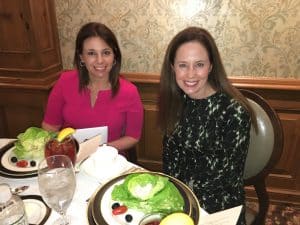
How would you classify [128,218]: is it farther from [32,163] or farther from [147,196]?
[32,163]

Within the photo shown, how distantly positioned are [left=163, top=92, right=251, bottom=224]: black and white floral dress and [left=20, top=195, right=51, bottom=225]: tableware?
70 centimetres

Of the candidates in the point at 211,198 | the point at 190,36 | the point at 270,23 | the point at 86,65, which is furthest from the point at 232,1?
the point at 211,198

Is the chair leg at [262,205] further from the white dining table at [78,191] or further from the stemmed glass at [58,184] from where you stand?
the stemmed glass at [58,184]

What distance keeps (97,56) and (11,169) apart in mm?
782

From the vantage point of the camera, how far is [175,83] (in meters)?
1.47

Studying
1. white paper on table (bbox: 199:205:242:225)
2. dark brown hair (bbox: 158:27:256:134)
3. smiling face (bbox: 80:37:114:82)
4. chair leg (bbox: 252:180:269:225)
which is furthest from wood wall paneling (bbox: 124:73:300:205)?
white paper on table (bbox: 199:205:242:225)

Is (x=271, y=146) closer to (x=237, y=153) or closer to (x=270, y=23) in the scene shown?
(x=237, y=153)

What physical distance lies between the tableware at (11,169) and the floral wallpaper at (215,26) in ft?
4.45

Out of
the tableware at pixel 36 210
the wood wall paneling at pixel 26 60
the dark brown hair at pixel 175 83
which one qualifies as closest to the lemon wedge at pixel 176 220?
the tableware at pixel 36 210

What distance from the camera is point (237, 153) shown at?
1.28 meters

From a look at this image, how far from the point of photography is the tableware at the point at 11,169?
3.42 feet

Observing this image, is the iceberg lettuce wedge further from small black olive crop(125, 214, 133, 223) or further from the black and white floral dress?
the black and white floral dress

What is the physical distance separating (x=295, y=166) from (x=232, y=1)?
4.34ft

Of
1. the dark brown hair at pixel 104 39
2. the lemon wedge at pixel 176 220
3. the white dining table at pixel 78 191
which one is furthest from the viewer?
the dark brown hair at pixel 104 39
